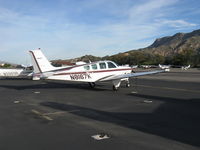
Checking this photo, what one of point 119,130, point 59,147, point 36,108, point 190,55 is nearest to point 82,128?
point 119,130

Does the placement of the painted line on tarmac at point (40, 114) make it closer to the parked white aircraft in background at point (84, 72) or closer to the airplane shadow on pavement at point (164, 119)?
the airplane shadow on pavement at point (164, 119)

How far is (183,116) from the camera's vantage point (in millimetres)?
7883

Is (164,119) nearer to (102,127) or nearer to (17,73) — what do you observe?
(102,127)

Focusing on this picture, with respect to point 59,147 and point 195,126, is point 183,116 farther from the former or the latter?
point 59,147

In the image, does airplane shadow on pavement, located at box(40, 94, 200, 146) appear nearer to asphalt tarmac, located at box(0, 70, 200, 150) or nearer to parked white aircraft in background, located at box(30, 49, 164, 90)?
asphalt tarmac, located at box(0, 70, 200, 150)

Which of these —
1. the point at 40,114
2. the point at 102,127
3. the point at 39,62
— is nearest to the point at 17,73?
the point at 39,62

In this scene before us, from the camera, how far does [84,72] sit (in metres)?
15.7

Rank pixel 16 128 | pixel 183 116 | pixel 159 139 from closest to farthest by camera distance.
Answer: pixel 159 139 → pixel 16 128 → pixel 183 116

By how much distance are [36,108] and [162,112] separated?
532cm

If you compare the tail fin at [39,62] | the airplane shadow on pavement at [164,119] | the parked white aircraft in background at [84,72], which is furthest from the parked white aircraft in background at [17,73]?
the airplane shadow on pavement at [164,119]

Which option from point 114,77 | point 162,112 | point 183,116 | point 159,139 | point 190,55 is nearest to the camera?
point 159,139

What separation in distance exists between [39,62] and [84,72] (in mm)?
3564

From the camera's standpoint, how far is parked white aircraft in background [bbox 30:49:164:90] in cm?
1539

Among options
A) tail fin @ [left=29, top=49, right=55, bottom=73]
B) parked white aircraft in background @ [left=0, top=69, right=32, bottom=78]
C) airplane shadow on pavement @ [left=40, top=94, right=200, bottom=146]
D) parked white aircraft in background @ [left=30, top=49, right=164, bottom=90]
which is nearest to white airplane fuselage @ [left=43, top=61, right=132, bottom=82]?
parked white aircraft in background @ [left=30, top=49, right=164, bottom=90]
